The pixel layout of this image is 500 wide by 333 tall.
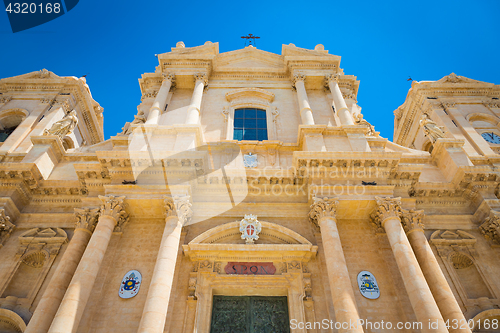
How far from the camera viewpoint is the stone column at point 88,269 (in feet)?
30.0

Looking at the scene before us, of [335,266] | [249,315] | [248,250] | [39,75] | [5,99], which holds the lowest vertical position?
[249,315]

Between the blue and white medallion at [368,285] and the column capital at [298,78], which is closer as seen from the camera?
the blue and white medallion at [368,285]

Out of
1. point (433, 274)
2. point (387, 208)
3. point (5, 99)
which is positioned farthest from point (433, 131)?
point (5, 99)

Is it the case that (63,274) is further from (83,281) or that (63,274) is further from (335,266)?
(335,266)

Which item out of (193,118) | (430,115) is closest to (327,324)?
(193,118)

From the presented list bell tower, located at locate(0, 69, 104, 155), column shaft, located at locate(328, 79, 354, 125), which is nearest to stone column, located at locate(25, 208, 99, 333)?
bell tower, located at locate(0, 69, 104, 155)

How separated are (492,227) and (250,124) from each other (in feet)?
35.5

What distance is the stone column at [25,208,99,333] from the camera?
31.2ft

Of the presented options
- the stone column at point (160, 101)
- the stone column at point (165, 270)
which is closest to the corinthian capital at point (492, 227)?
the stone column at point (165, 270)

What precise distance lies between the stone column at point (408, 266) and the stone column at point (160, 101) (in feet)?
33.2

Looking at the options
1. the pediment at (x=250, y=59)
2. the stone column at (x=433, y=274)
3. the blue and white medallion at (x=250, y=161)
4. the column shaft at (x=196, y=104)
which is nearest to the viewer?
the stone column at (x=433, y=274)

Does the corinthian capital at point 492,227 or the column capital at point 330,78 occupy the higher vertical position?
the column capital at point 330,78

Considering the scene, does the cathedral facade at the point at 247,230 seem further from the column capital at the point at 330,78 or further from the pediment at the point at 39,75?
the pediment at the point at 39,75

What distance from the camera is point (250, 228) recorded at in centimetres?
1258
